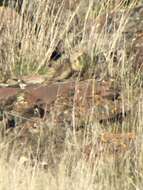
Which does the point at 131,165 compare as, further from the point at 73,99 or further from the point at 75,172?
the point at 73,99

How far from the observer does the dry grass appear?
191 inches

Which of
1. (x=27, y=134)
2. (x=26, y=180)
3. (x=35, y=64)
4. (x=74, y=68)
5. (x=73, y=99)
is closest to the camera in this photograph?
(x=26, y=180)

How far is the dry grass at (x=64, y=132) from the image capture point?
4.86 metres

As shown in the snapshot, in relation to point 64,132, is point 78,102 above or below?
above

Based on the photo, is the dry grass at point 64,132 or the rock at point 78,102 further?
the rock at point 78,102

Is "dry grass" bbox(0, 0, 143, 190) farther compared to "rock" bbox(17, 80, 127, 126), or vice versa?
"rock" bbox(17, 80, 127, 126)

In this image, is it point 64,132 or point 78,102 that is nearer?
point 64,132

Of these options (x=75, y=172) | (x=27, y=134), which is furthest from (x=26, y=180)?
(x=27, y=134)

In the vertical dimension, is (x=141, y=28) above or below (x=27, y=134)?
above

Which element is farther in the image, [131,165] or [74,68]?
[74,68]

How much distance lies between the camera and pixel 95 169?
16.3 ft

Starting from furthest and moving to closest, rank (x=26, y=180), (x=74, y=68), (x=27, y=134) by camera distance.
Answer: (x=74, y=68), (x=27, y=134), (x=26, y=180)

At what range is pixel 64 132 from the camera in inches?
224

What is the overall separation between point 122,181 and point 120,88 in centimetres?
159
